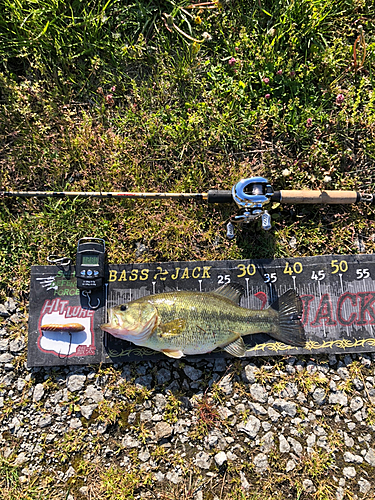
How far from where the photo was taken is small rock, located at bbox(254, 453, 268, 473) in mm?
3342

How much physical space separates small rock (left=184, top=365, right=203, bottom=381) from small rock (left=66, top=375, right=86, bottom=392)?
114 cm

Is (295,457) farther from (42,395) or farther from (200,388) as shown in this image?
(42,395)

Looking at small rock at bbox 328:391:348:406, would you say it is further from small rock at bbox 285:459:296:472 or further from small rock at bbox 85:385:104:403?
small rock at bbox 85:385:104:403

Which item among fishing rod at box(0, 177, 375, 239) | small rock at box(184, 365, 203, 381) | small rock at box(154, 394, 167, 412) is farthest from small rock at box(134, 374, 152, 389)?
fishing rod at box(0, 177, 375, 239)

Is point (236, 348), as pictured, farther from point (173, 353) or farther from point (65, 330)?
point (65, 330)

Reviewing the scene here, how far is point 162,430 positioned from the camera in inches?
134

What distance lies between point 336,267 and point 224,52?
2.87 metres

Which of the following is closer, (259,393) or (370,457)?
(370,457)

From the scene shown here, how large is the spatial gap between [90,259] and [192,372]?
1677mm

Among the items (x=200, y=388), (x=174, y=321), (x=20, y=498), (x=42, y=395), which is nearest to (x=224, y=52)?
(x=174, y=321)

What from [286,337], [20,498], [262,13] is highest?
[262,13]

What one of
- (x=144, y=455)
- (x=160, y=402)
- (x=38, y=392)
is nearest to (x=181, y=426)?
(x=160, y=402)

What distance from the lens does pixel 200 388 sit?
3.48 metres

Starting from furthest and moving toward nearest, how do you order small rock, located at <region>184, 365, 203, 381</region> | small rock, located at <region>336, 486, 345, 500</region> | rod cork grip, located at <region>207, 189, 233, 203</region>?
1. small rock, located at <region>184, 365, 203, 381</region>
2. rod cork grip, located at <region>207, 189, 233, 203</region>
3. small rock, located at <region>336, 486, 345, 500</region>
